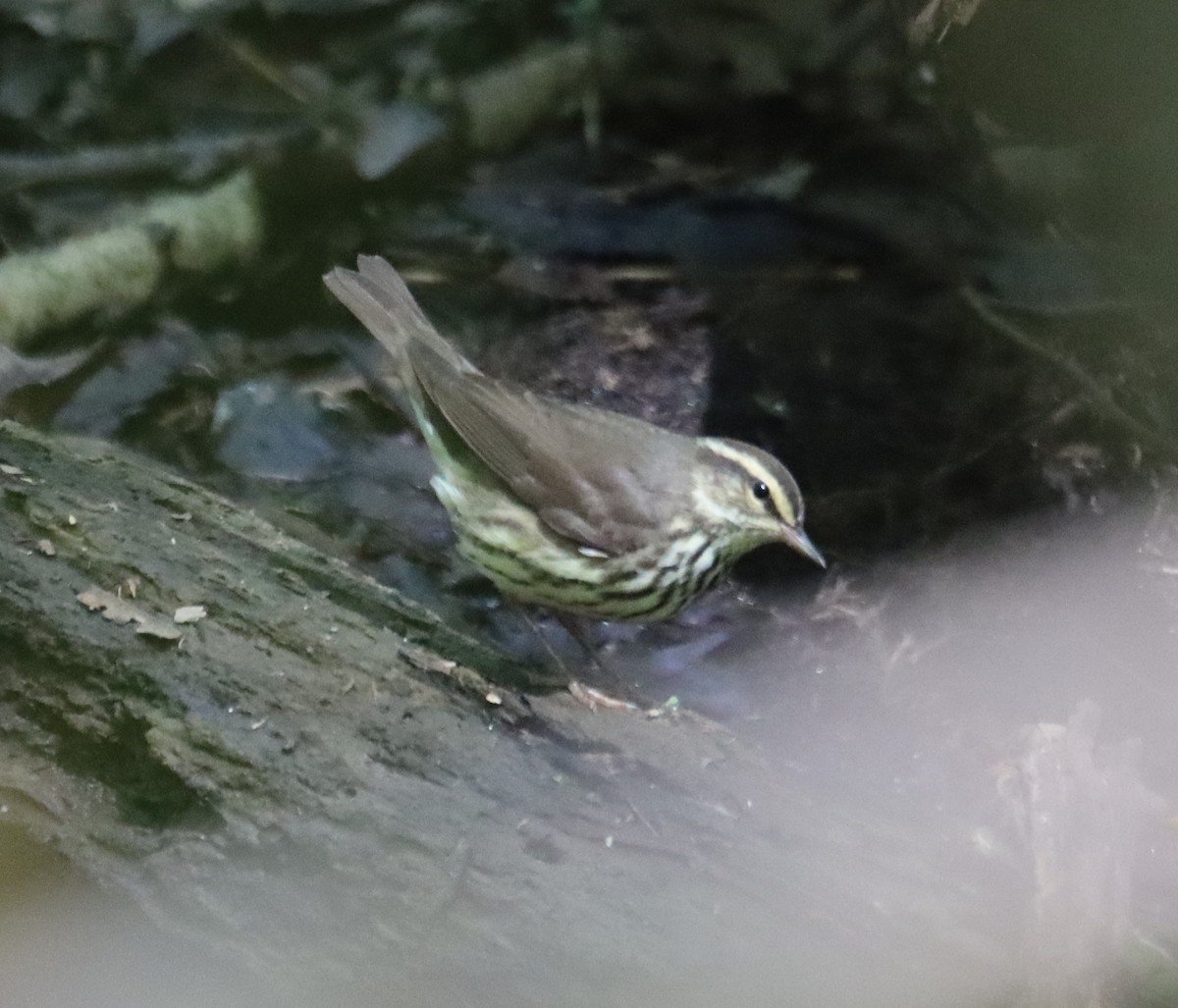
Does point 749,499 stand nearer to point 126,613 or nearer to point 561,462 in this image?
point 561,462

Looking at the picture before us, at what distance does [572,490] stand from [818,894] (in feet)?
3.86

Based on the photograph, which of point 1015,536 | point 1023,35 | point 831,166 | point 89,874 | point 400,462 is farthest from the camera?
point 831,166

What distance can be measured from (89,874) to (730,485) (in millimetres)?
1650

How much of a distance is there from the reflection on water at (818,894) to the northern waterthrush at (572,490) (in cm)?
43

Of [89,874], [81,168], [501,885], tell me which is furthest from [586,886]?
[81,168]

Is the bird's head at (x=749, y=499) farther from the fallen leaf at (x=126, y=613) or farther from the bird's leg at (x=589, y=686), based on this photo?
the fallen leaf at (x=126, y=613)

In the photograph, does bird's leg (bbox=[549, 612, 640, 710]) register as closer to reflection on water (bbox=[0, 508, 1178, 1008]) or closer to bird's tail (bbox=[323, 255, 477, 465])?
reflection on water (bbox=[0, 508, 1178, 1008])

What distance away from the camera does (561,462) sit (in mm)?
3127

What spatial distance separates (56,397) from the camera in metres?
3.80

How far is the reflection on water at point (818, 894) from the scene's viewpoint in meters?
1.89

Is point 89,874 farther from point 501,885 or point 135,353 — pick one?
point 135,353

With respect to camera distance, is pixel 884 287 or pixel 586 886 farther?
pixel 884 287

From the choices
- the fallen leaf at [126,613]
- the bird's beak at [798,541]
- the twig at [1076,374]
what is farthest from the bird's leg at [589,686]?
the twig at [1076,374]

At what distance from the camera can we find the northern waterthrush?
311 cm
